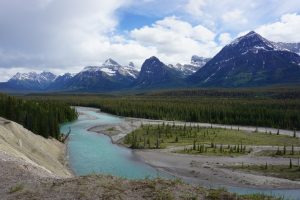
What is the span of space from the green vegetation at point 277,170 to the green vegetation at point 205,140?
48.7 feet

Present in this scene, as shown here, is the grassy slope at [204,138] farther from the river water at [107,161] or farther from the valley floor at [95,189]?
the valley floor at [95,189]

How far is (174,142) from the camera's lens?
102312 mm

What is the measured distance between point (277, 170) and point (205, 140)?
38013 mm

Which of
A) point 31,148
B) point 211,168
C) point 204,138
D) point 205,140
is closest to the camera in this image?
point 31,148

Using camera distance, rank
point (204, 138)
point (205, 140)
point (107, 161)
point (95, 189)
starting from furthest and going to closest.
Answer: point (204, 138)
point (205, 140)
point (107, 161)
point (95, 189)

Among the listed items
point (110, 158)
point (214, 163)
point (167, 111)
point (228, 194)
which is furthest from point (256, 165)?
point (167, 111)

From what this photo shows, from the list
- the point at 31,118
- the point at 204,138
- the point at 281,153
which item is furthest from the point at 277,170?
the point at 31,118

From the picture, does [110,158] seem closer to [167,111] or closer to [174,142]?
[174,142]

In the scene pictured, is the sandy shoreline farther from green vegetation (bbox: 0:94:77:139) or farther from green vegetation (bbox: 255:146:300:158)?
green vegetation (bbox: 0:94:77:139)

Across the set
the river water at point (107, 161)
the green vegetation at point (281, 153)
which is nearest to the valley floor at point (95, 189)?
the river water at point (107, 161)

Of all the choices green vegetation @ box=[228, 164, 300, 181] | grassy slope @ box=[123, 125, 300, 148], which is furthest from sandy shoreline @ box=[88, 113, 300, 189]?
grassy slope @ box=[123, 125, 300, 148]

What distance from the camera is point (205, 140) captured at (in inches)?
4190

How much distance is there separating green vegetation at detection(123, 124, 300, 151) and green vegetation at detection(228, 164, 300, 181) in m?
14.8

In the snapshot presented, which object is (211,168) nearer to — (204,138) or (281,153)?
(281,153)
